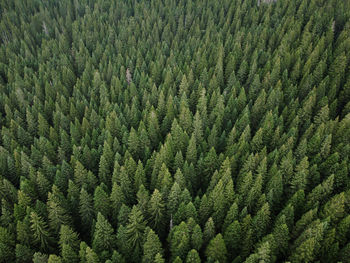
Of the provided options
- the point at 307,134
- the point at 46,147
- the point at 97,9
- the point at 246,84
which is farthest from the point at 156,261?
the point at 97,9

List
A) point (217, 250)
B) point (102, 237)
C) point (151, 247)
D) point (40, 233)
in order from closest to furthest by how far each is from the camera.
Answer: point (151, 247) < point (217, 250) < point (102, 237) < point (40, 233)

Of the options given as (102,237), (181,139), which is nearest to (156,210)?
(102,237)

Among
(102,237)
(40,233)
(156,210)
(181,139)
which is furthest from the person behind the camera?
(181,139)

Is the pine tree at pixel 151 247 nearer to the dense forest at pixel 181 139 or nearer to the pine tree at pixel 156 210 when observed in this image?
the dense forest at pixel 181 139

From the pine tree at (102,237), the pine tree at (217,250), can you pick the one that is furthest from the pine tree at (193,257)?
the pine tree at (102,237)

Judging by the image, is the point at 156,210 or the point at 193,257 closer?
the point at 193,257

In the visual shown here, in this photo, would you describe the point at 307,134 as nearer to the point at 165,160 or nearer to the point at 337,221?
the point at 337,221

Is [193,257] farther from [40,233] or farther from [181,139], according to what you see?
[181,139]

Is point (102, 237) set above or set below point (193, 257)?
below

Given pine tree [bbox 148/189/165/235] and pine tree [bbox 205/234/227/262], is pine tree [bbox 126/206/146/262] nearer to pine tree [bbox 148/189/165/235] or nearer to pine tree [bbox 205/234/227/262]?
pine tree [bbox 148/189/165/235]
